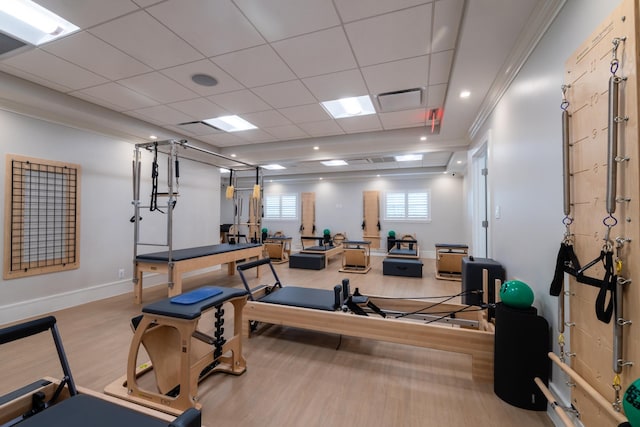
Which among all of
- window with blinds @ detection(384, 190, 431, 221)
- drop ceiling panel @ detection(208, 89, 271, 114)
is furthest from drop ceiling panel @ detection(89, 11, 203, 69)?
window with blinds @ detection(384, 190, 431, 221)

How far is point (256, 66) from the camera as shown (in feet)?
8.41

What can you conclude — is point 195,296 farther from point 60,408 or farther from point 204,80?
point 204,80

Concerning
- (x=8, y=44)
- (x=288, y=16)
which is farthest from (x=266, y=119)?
(x=8, y=44)

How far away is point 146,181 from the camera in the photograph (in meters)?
4.53

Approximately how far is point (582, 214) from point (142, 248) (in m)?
5.34

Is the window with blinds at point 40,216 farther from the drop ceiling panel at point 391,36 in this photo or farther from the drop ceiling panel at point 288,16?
the drop ceiling panel at point 391,36

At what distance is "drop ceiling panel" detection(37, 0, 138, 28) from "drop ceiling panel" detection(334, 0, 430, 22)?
143cm

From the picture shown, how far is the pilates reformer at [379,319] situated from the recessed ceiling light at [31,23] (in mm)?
2401

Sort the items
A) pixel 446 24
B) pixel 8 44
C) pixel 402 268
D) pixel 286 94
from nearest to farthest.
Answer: pixel 446 24 < pixel 8 44 < pixel 286 94 < pixel 402 268

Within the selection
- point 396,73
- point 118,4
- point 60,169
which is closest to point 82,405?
point 118,4

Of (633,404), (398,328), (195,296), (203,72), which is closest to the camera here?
(633,404)

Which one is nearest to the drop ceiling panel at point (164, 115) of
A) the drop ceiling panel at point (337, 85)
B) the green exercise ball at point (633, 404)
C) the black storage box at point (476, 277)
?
the drop ceiling panel at point (337, 85)

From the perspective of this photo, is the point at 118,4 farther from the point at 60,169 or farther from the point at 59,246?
the point at 59,246

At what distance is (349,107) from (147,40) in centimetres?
233
